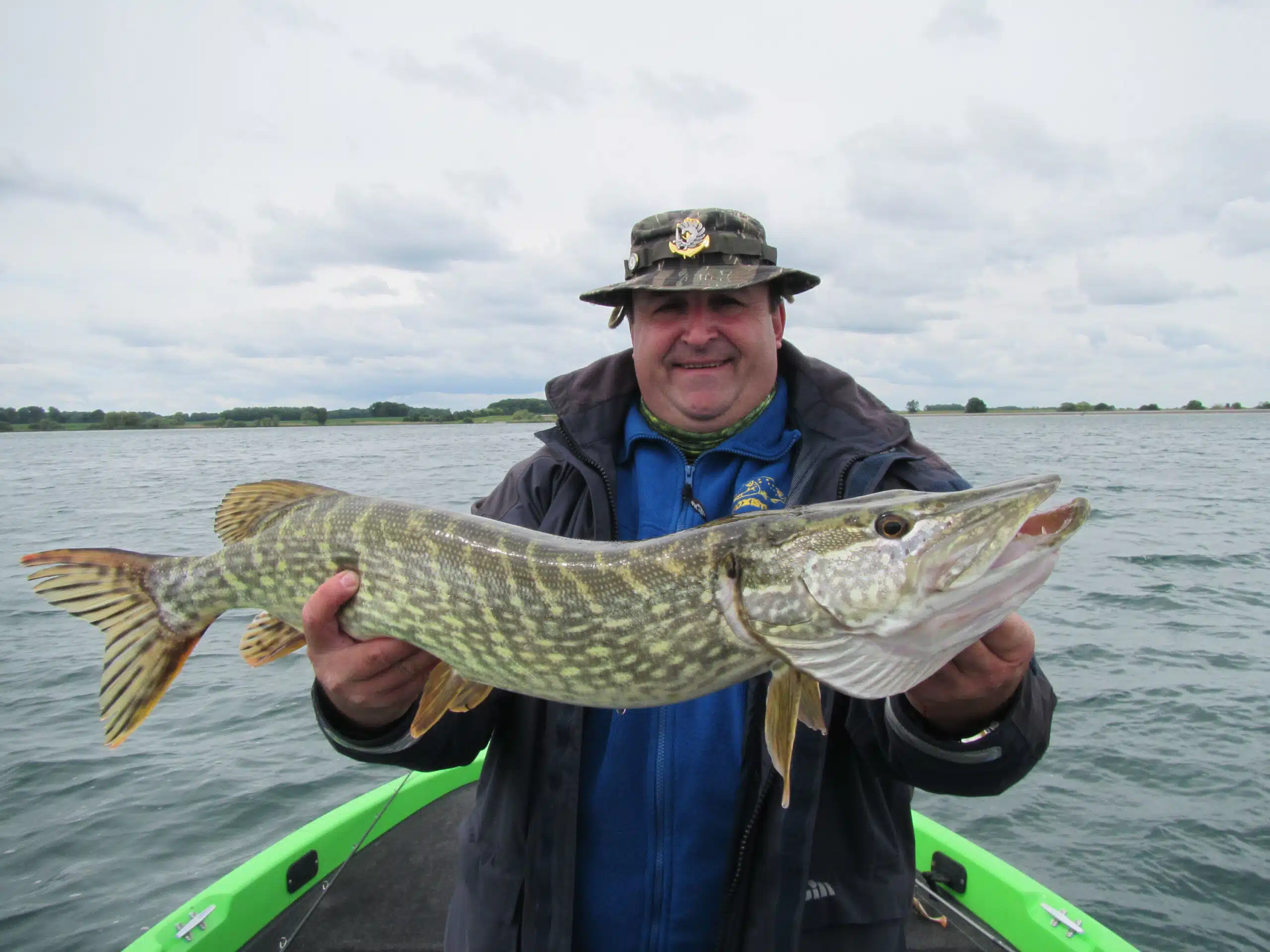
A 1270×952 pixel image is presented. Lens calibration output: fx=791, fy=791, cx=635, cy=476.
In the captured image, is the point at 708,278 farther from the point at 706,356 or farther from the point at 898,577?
the point at 898,577

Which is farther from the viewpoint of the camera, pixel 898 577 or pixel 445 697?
pixel 445 697

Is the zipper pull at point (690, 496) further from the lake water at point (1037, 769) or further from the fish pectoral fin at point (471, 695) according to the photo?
the lake water at point (1037, 769)

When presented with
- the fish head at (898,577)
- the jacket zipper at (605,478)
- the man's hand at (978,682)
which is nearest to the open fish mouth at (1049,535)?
the fish head at (898,577)

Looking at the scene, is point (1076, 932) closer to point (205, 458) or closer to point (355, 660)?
point (355, 660)

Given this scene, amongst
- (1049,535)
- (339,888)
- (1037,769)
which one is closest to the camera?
(1049,535)

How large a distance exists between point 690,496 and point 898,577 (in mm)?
778

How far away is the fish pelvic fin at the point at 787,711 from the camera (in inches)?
60.7

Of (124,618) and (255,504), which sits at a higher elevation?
(255,504)

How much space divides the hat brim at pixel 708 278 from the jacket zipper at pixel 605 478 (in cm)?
45

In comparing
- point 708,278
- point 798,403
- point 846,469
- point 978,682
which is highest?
point 708,278

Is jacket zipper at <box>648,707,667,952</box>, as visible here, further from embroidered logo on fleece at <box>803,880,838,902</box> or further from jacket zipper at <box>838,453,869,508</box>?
jacket zipper at <box>838,453,869,508</box>

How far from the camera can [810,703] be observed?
62.2 inches

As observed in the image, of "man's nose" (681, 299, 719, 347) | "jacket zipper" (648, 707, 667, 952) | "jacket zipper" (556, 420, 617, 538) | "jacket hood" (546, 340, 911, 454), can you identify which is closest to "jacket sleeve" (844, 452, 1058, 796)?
"jacket zipper" (648, 707, 667, 952)

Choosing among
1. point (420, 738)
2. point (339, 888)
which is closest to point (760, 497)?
point (420, 738)
